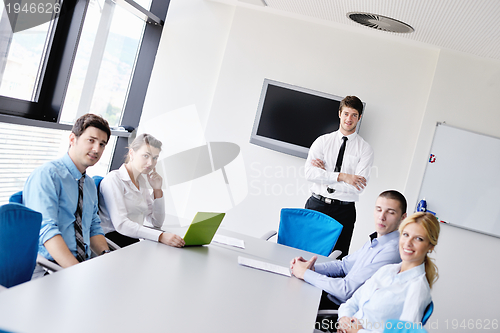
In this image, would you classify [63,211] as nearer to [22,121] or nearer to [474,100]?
[22,121]

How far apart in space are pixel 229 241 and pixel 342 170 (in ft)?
5.43

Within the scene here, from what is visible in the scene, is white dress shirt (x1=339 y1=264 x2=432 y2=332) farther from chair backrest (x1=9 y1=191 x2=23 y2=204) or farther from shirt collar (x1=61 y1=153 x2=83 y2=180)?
chair backrest (x1=9 y1=191 x2=23 y2=204)

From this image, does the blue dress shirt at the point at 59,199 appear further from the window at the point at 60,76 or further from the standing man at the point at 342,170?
the standing man at the point at 342,170

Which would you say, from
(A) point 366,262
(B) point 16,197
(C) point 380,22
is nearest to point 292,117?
(C) point 380,22

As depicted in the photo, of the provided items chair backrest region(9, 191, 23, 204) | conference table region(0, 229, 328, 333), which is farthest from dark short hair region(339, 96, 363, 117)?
chair backrest region(9, 191, 23, 204)

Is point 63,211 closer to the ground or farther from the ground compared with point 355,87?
closer to the ground

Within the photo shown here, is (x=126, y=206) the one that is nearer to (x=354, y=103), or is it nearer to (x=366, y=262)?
(x=366, y=262)

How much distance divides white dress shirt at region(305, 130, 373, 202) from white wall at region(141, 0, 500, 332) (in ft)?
3.21

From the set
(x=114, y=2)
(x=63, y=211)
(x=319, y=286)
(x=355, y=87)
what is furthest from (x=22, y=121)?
(x=355, y=87)

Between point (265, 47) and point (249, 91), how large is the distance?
578 mm

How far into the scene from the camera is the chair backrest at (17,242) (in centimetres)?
177

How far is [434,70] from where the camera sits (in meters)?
4.98

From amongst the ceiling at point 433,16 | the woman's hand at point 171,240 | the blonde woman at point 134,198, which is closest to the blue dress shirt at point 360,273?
the woman's hand at point 171,240

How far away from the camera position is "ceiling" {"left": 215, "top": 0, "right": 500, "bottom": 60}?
366 cm
